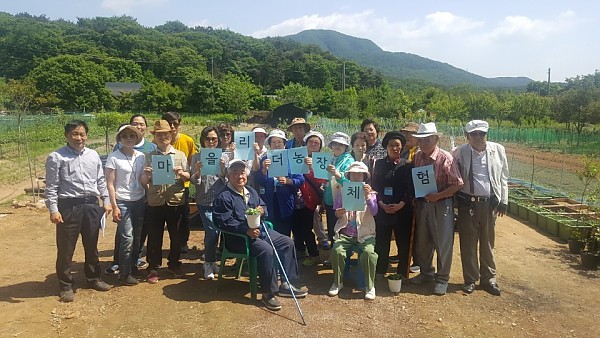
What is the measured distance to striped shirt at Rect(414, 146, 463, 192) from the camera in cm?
443

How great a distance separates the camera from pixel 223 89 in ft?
173

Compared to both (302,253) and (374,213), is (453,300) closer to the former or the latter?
(374,213)

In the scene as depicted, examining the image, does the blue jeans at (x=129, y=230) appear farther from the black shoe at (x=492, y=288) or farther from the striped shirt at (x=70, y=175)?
the black shoe at (x=492, y=288)

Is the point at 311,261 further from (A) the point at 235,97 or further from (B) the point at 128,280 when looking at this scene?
(A) the point at 235,97

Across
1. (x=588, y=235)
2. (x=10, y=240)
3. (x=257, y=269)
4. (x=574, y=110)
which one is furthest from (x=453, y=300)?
(x=574, y=110)

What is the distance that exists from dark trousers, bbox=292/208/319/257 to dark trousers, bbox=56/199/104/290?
2195 millimetres

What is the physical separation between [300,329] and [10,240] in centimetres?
512

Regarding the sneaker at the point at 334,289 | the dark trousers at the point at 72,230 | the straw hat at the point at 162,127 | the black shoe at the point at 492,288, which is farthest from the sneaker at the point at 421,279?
the dark trousers at the point at 72,230

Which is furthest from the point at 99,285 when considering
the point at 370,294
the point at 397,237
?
the point at 397,237

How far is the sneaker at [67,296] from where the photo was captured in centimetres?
428

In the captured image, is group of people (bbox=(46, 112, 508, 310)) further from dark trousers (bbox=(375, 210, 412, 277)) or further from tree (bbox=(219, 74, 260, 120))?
tree (bbox=(219, 74, 260, 120))

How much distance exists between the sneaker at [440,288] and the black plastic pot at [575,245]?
2754 mm

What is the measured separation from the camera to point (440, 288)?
461 centimetres

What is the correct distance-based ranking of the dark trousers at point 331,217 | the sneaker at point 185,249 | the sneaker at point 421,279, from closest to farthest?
1. the sneaker at point 421,279
2. the dark trousers at point 331,217
3. the sneaker at point 185,249
